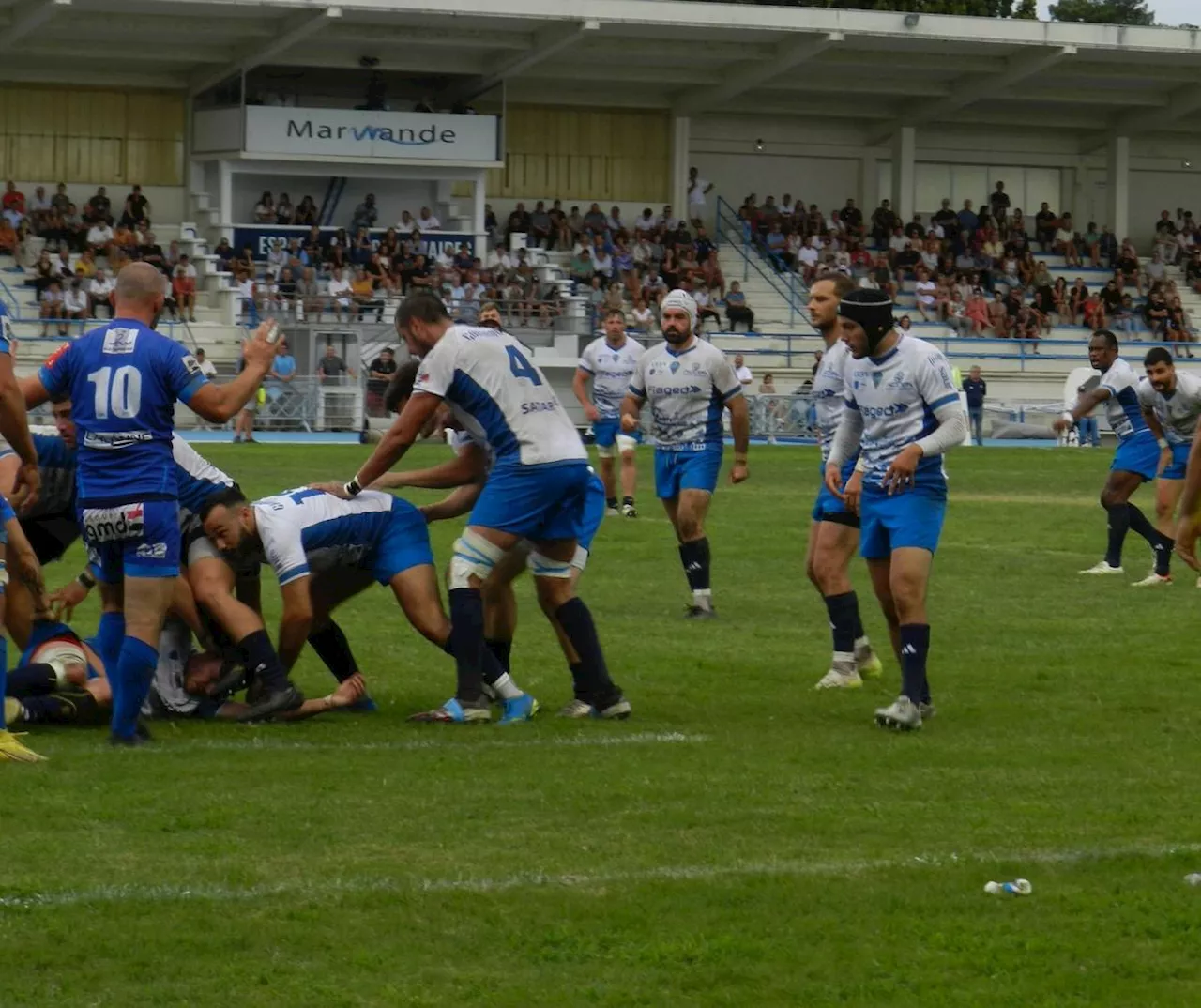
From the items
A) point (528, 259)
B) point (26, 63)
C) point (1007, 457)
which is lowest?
point (1007, 457)

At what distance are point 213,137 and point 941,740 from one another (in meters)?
41.8

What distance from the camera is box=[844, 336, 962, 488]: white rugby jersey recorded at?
995 cm

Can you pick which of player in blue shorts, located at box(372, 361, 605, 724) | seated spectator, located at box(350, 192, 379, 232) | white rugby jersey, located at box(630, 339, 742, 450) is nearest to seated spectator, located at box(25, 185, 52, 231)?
seated spectator, located at box(350, 192, 379, 232)

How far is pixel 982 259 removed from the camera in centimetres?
5453

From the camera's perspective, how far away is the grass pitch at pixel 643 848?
5664 millimetres

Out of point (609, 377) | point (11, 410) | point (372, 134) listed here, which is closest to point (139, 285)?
point (11, 410)

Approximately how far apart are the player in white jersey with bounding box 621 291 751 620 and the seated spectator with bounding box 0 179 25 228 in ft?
108

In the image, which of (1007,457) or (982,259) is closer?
(1007,457)

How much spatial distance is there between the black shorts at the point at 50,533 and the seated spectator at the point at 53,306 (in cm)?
3116

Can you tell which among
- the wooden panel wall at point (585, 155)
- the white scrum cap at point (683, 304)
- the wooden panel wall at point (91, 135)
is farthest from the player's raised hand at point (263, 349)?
the wooden panel wall at point (585, 155)

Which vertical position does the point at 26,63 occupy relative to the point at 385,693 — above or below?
above

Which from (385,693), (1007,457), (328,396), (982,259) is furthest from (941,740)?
(982,259)

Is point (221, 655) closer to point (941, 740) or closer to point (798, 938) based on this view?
point (941, 740)

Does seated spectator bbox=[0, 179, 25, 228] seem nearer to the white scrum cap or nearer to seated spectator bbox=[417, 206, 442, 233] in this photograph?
seated spectator bbox=[417, 206, 442, 233]
